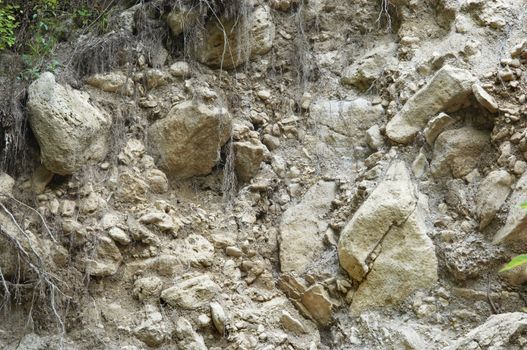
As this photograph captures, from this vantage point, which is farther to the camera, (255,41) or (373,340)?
(255,41)

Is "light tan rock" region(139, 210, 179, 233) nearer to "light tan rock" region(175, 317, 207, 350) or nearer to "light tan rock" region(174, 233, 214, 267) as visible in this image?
"light tan rock" region(174, 233, 214, 267)

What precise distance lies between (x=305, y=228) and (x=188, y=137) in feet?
3.02

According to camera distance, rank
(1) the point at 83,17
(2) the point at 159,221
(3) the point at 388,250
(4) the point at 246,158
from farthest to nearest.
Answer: (1) the point at 83,17 → (4) the point at 246,158 → (2) the point at 159,221 → (3) the point at 388,250

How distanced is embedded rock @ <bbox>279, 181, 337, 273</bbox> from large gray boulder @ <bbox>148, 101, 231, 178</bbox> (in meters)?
0.63

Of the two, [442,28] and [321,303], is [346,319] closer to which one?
[321,303]

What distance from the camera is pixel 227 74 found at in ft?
12.5

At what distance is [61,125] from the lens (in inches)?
120

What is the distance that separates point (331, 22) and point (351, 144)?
1120mm

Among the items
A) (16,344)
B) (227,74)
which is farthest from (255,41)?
(16,344)

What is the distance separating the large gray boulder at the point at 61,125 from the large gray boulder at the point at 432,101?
5.89 feet

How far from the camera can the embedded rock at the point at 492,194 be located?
282 cm

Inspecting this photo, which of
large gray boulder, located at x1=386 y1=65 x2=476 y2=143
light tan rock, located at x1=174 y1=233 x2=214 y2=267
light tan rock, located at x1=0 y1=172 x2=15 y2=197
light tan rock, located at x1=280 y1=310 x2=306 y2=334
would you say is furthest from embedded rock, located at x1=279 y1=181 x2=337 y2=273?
light tan rock, located at x1=0 y1=172 x2=15 y2=197

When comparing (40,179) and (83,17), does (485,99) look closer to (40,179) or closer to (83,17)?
(40,179)

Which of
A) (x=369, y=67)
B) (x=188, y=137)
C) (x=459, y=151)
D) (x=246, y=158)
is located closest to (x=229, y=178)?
(x=246, y=158)
